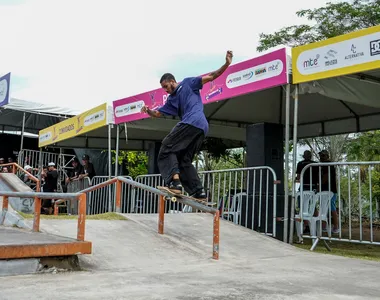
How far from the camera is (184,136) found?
4.83 m

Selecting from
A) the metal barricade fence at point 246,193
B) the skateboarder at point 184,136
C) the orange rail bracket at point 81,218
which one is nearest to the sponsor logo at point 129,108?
the metal barricade fence at point 246,193

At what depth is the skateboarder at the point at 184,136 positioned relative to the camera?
4812 millimetres

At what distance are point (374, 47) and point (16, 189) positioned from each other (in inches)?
328

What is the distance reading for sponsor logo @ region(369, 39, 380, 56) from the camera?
514 cm

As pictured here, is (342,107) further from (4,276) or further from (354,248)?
(4,276)

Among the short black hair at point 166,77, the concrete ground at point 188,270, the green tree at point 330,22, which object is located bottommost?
the concrete ground at point 188,270

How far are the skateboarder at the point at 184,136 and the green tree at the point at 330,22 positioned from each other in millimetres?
14017

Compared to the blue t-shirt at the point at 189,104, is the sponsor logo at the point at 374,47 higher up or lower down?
higher up

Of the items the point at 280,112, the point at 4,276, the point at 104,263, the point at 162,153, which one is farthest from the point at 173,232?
the point at 280,112

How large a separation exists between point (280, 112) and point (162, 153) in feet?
15.0

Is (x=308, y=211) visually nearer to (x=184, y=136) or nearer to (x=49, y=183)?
(x=184, y=136)

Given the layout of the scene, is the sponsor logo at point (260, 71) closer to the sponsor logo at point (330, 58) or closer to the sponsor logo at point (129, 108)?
the sponsor logo at point (330, 58)

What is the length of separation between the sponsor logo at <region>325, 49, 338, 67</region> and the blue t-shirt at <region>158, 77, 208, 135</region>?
1887mm

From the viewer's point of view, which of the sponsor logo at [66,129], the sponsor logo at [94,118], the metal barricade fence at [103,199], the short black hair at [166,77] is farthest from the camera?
the sponsor logo at [66,129]
